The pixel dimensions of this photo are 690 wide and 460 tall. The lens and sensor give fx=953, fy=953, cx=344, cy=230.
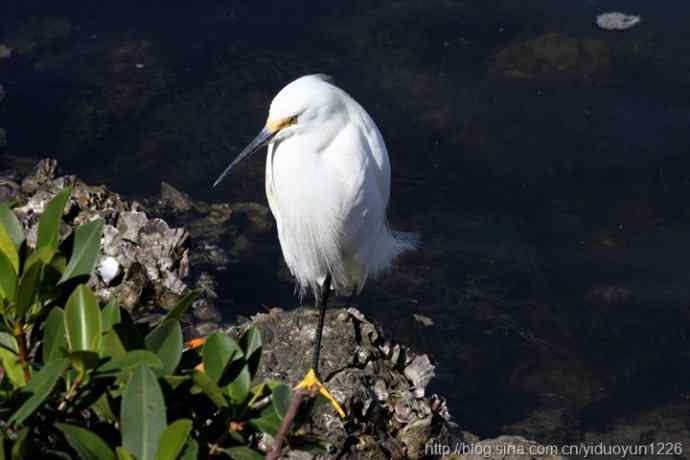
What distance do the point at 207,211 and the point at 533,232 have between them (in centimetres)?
169

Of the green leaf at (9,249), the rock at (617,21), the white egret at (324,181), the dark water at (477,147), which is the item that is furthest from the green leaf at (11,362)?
the rock at (617,21)

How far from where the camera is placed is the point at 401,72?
234 inches

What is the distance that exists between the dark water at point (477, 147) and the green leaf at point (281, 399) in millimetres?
2673

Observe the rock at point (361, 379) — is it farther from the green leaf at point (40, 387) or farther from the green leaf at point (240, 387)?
the green leaf at point (40, 387)

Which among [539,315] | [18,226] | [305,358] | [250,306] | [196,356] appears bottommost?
[539,315]

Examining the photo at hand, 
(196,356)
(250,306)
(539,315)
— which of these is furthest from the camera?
(539,315)

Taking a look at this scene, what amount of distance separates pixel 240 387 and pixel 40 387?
11.4 inches

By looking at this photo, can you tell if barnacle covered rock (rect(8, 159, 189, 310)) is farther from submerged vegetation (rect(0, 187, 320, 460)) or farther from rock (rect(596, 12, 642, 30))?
rock (rect(596, 12, 642, 30))

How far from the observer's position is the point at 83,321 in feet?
4.50

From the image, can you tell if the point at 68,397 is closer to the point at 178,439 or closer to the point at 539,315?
the point at 178,439

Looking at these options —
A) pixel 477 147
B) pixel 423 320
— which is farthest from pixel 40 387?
pixel 477 147

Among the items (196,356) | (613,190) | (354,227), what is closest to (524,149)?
(613,190)

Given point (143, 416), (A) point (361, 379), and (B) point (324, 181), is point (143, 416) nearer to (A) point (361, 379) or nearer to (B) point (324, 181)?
(A) point (361, 379)

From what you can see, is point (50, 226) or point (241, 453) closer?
point (241, 453)
